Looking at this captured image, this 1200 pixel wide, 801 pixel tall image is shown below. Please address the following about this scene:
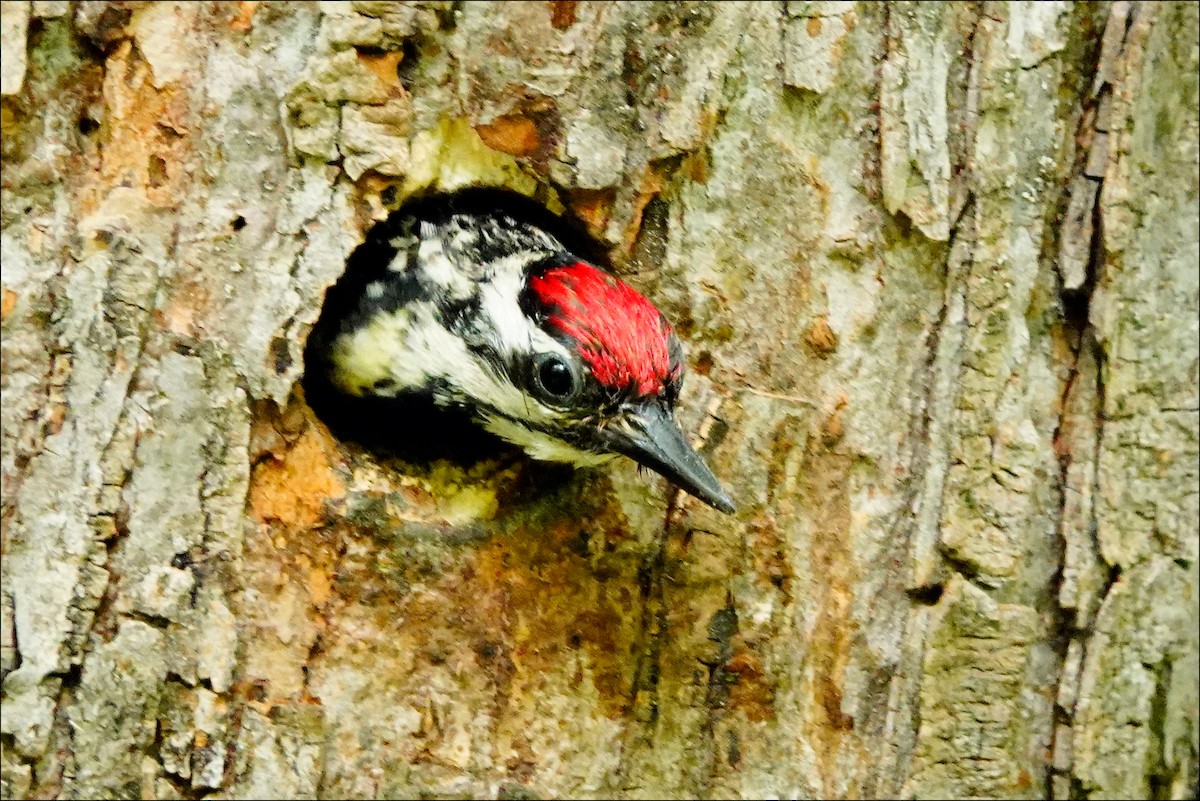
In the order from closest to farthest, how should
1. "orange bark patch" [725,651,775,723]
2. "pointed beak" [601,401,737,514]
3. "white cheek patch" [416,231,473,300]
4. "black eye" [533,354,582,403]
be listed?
"pointed beak" [601,401,737,514], "black eye" [533,354,582,403], "orange bark patch" [725,651,775,723], "white cheek patch" [416,231,473,300]

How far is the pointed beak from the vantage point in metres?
2.11

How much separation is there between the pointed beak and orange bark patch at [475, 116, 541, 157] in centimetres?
52

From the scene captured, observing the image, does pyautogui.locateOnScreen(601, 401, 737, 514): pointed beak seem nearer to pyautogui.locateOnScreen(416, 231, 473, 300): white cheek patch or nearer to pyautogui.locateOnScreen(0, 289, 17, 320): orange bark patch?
pyautogui.locateOnScreen(416, 231, 473, 300): white cheek patch

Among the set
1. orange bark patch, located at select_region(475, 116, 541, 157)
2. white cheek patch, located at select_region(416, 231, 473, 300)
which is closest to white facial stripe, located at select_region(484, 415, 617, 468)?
white cheek patch, located at select_region(416, 231, 473, 300)

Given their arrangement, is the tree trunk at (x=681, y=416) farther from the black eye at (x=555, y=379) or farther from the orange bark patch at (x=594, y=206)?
the black eye at (x=555, y=379)

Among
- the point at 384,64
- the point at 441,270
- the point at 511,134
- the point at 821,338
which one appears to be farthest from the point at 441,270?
the point at 821,338

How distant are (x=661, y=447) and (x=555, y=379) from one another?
0.24 meters

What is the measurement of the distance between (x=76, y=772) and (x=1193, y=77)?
248cm

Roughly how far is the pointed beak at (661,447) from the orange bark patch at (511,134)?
0.52m

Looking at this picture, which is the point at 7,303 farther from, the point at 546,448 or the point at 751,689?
the point at 751,689

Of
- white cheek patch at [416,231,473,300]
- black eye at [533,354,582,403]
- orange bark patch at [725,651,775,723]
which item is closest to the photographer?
black eye at [533,354,582,403]

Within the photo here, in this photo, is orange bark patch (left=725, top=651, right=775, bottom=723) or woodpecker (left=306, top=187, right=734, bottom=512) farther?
orange bark patch (left=725, top=651, right=775, bottom=723)

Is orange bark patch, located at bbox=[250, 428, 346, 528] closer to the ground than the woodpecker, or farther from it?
closer to the ground

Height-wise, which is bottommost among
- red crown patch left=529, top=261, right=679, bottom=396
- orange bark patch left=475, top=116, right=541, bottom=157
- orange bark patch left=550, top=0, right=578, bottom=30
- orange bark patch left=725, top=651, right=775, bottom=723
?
orange bark patch left=725, top=651, right=775, bottom=723
